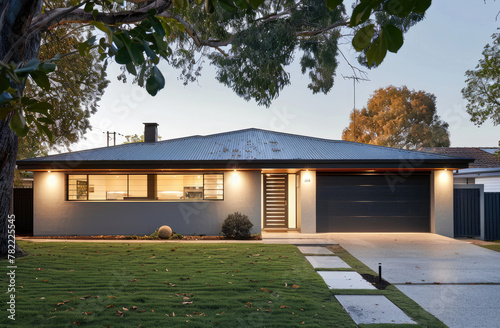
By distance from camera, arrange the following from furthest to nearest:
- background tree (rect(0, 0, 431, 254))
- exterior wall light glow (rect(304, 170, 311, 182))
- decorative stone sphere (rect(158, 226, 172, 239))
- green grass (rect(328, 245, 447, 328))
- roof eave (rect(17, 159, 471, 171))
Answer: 1. exterior wall light glow (rect(304, 170, 311, 182))
2. roof eave (rect(17, 159, 471, 171))
3. decorative stone sphere (rect(158, 226, 172, 239))
4. background tree (rect(0, 0, 431, 254))
5. green grass (rect(328, 245, 447, 328))

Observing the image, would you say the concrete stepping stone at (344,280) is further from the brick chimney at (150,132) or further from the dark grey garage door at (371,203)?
the brick chimney at (150,132)

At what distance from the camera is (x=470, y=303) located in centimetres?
534

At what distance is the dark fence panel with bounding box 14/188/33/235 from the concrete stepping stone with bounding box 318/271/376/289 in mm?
11523

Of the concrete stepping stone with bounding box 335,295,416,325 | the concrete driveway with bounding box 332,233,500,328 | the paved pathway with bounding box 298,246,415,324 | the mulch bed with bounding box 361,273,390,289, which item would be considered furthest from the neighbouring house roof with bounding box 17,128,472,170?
the concrete stepping stone with bounding box 335,295,416,325

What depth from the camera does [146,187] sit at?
12617mm

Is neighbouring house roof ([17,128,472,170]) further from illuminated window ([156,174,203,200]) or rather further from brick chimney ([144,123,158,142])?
brick chimney ([144,123,158,142])

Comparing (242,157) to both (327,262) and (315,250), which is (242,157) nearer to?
(315,250)

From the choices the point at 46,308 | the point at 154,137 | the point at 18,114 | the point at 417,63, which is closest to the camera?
the point at 18,114

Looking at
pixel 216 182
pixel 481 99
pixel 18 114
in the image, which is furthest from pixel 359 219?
pixel 18 114

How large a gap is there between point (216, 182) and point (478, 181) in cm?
1411

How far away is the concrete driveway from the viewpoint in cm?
502

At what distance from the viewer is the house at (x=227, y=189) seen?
12.1 metres

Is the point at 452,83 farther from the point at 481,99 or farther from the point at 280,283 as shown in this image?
the point at 280,283

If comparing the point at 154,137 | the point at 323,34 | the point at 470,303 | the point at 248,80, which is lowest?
the point at 470,303
